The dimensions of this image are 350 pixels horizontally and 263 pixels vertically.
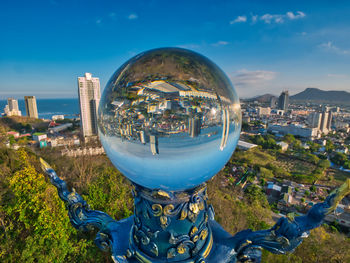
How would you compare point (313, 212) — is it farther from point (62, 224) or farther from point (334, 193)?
point (62, 224)

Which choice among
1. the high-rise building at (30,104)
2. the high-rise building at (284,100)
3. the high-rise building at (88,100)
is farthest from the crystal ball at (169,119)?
the high-rise building at (284,100)

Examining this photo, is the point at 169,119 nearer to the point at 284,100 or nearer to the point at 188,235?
the point at 188,235

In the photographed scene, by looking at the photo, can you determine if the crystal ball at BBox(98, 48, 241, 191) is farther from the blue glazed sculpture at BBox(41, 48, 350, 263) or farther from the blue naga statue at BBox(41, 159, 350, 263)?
the blue naga statue at BBox(41, 159, 350, 263)

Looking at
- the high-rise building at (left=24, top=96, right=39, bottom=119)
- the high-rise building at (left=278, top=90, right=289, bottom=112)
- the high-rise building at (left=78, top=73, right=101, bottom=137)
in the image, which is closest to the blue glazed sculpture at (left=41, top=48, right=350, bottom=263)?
the high-rise building at (left=78, top=73, right=101, bottom=137)

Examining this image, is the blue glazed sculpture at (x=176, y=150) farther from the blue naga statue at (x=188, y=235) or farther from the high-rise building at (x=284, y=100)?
the high-rise building at (x=284, y=100)

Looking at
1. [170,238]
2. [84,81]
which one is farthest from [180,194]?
[84,81]
